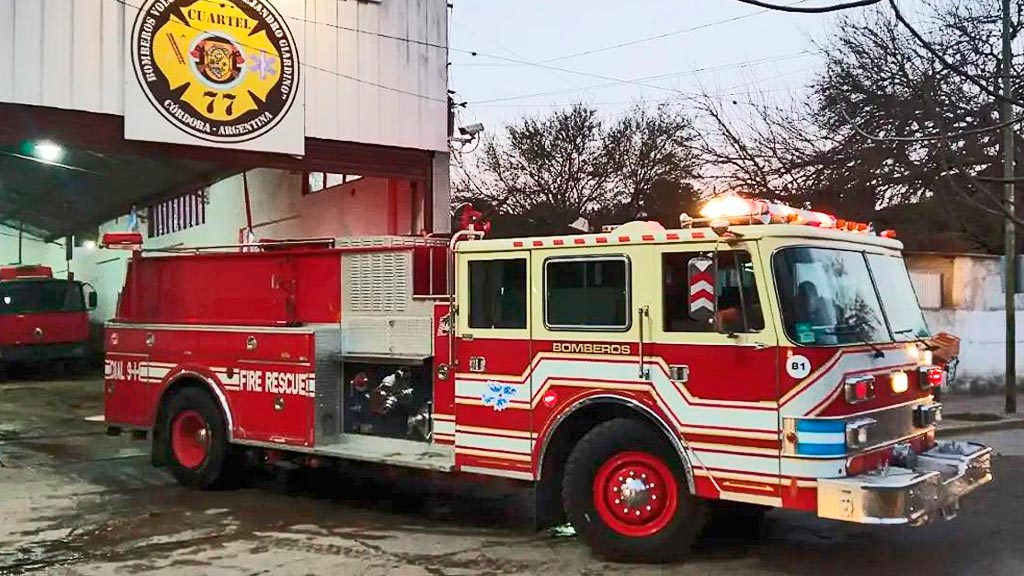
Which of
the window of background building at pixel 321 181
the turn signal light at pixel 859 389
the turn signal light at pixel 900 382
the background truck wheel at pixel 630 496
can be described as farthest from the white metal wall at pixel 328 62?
the turn signal light at pixel 859 389

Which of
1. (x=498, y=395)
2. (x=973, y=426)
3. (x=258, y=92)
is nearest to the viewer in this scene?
(x=498, y=395)

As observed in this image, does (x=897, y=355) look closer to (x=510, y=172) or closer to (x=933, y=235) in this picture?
(x=933, y=235)

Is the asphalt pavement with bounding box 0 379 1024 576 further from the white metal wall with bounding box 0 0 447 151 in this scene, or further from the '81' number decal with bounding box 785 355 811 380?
the white metal wall with bounding box 0 0 447 151

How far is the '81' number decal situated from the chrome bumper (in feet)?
2.14

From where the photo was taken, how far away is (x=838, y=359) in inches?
249

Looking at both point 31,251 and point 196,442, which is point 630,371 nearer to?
point 196,442

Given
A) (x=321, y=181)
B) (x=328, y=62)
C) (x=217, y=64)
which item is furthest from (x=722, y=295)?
(x=321, y=181)

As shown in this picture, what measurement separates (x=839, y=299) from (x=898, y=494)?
52.5 inches

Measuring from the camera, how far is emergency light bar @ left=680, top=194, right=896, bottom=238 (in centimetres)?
666

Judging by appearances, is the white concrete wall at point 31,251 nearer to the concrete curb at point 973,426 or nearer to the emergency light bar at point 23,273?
the emergency light bar at point 23,273

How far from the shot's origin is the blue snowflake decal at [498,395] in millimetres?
7555

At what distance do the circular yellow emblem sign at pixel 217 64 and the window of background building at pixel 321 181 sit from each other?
11.1 feet

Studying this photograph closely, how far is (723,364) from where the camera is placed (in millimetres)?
6570

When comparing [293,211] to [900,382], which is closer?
[900,382]
